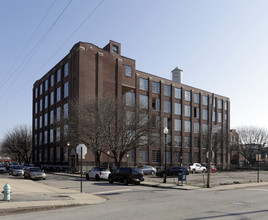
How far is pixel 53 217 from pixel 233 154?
9402cm

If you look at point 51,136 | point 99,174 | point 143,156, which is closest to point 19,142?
point 51,136

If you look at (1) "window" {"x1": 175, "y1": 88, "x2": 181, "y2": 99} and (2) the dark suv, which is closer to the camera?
(2) the dark suv

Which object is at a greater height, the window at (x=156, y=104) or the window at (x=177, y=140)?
the window at (x=156, y=104)

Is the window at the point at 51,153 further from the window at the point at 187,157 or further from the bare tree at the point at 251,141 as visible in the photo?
the bare tree at the point at 251,141

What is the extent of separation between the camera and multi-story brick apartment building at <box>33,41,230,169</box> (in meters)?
54.5

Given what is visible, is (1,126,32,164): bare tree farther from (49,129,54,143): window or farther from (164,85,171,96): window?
(164,85,171,96): window

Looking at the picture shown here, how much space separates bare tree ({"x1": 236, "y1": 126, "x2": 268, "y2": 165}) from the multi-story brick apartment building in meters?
4.54

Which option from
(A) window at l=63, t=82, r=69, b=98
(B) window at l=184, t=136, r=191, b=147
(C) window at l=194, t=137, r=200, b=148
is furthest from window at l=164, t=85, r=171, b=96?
(A) window at l=63, t=82, r=69, b=98

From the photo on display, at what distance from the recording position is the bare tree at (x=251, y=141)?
7781 centimetres

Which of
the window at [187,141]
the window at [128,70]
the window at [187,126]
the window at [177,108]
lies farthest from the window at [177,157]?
the window at [128,70]

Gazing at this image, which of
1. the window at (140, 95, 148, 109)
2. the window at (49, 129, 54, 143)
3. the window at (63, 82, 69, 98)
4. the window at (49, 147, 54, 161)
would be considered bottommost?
the window at (49, 147, 54, 161)

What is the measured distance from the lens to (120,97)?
52.4m

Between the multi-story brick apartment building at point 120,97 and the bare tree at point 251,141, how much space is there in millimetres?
4537

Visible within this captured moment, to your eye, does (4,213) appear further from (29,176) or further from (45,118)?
(45,118)
